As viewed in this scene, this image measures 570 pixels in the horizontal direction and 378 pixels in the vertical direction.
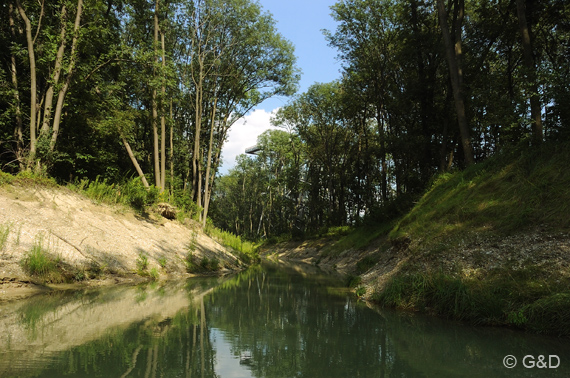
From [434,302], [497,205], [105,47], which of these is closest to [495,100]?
[497,205]

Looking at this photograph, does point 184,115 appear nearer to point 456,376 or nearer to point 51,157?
point 51,157

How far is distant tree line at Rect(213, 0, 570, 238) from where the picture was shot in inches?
571

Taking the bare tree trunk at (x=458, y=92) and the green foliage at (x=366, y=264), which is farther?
the green foliage at (x=366, y=264)

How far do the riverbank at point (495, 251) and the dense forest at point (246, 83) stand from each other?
2.01m

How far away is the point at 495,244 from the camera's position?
934cm

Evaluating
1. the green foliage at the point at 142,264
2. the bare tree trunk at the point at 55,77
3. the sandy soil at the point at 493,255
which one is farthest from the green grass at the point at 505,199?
the bare tree trunk at the point at 55,77

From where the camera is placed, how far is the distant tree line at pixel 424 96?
1451cm

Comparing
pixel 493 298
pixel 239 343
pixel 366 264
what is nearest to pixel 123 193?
pixel 366 264

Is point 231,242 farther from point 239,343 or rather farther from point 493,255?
point 239,343

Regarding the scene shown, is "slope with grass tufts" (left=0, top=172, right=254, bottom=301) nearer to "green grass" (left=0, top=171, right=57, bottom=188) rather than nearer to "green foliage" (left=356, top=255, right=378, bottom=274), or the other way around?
"green grass" (left=0, top=171, right=57, bottom=188)

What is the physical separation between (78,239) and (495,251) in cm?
1182

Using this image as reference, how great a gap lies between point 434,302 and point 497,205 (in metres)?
4.28

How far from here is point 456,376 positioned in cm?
448

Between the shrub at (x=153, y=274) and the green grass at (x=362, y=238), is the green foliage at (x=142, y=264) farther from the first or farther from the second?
the green grass at (x=362, y=238)
